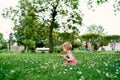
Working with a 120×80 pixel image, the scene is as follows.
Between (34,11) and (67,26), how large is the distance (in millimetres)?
7089

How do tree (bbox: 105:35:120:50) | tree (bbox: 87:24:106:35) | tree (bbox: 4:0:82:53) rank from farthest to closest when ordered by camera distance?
tree (bbox: 87:24:106:35) < tree (bbox: 105:35:120:50) < tree (bbox: 4:0:82:53)

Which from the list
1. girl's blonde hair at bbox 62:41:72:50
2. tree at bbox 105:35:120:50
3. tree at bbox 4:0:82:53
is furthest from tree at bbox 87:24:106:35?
girl's blonde hair at bbox 62:41:72:50

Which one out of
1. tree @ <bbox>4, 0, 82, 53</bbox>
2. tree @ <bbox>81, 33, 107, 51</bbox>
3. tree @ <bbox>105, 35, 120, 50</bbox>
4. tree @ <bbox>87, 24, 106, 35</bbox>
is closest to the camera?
tree @ <bbox>4, 0, 82, 53</bbox>

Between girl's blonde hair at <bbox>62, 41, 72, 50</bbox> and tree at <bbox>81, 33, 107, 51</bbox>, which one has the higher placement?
girl's blonde hair at <bbox>62, 41, 72, 50</bbox>

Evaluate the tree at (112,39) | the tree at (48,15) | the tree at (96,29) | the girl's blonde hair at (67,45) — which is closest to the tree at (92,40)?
the tree at (112,39)

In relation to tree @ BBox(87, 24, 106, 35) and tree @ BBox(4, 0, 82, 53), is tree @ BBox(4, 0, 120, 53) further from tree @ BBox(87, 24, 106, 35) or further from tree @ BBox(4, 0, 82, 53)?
tree @ BBox(87, 24, 106, 35)

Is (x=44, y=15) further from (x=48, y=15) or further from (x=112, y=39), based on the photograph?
(x=112, y=39)

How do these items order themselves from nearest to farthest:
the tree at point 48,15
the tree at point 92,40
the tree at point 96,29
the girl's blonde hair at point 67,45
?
the girl's blonde hair at point 67,45 < the tree at point 48,15 < the tree at point 92,40 < the tree at point 96,29

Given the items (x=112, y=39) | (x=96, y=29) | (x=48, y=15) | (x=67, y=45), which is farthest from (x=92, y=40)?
(x=67, y=45)

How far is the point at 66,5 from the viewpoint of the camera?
6581 centimetres

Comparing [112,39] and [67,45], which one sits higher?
[67,45]

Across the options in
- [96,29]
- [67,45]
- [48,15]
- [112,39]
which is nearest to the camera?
[67,45]

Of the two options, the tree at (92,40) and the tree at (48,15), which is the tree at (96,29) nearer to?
the tree at (92,40)

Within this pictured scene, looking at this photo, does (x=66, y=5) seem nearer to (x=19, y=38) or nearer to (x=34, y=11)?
(x=34, y=11)
